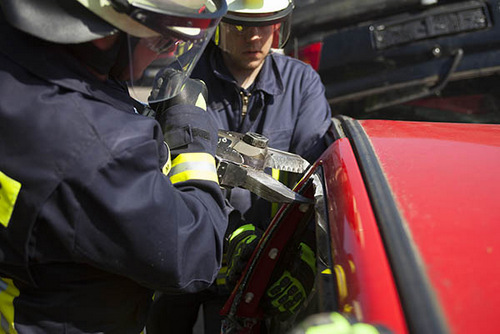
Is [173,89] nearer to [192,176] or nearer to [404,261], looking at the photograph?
[192,176]

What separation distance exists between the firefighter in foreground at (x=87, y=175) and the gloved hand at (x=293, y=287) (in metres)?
0.46

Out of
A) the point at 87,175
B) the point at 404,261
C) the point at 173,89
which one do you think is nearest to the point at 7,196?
the point at 87,175

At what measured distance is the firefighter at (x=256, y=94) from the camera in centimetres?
242

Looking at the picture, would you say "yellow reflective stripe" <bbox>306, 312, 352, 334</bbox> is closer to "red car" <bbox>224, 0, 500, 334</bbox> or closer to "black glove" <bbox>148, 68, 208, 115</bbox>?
"red car" <bbox>224, 0, 500, 334</bbox>

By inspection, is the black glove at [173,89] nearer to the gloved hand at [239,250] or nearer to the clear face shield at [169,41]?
the clear face shield at [169,41]

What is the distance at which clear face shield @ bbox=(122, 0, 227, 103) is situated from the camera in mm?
1243

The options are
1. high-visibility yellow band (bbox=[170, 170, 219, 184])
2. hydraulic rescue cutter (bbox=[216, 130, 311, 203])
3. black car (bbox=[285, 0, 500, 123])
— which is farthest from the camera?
black car (bbox=[285, 0, 500, 123])

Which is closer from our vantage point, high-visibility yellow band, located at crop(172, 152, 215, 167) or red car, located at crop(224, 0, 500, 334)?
red car, located at crop(224, 0, 500, 334)

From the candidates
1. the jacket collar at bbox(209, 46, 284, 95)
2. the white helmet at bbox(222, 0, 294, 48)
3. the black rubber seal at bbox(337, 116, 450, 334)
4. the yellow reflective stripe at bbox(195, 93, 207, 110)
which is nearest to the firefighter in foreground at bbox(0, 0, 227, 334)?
the yellow reflective stripe at bbox(195, 93, 207, 110)

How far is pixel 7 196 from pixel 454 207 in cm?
90

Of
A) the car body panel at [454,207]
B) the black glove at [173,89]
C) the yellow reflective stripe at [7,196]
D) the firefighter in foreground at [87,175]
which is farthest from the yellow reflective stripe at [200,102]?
the yellow reflective stripe at [7,196]

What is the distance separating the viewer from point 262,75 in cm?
265

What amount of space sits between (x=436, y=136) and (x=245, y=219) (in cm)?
114

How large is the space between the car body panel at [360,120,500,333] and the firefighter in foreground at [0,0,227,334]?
1.64 feet
